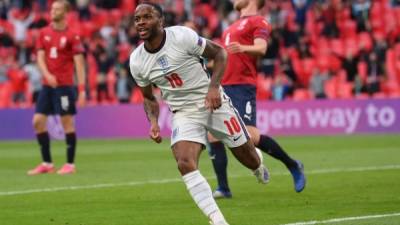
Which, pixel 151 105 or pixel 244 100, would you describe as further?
pixel 244 100

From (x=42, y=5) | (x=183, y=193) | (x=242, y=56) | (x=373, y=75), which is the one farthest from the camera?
(x=42, y=5)

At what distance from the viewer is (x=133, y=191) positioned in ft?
41.3

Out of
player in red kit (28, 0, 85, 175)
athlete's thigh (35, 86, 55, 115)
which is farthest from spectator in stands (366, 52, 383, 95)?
athlete's thigh (35, 86, 55, 115)

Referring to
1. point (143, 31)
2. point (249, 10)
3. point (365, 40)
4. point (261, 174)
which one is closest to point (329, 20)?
point (365, 40)

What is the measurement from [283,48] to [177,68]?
795 inches

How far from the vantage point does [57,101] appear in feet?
52.2

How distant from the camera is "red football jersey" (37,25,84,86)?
16.0 m

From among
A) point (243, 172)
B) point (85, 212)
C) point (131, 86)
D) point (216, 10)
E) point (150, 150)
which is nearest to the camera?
point (85, 212)

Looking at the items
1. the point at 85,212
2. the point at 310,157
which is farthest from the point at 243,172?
the point at 85,212

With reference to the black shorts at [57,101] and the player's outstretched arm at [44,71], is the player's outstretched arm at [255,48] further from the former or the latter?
the black shorts at [57,101]

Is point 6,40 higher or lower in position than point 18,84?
higher

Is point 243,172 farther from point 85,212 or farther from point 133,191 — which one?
point 85,212

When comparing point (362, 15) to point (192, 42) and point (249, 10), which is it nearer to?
point (249, 10)

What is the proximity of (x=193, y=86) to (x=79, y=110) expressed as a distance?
17.4 metres
